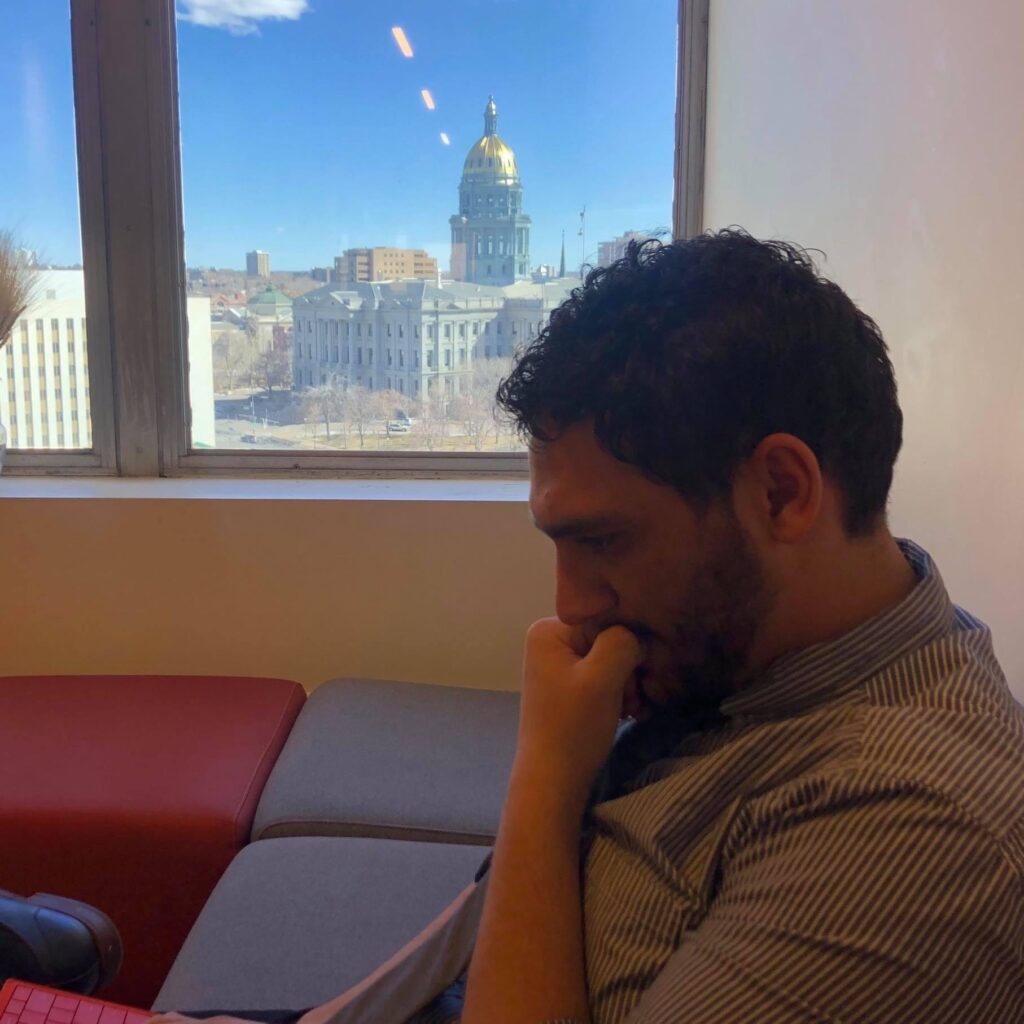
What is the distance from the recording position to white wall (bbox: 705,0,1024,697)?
44.3 inches

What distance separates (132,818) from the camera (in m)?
1.48

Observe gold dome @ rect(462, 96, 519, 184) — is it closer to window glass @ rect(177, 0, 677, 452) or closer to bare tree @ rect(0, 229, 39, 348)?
window glass @ rect(177, 0, 677, 452)

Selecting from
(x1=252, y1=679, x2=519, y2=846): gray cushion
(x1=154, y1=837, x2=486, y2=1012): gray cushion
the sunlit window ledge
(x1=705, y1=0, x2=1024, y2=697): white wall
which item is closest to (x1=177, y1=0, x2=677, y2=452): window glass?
the sunlit window ledge

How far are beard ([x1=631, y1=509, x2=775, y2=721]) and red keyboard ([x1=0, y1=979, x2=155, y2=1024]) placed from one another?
0.71m

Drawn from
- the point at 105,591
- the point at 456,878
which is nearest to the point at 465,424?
the point at 105,591

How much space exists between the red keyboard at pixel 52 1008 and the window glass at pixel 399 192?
161 centimetres

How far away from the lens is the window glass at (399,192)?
236cm

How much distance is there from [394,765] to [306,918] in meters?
0.43

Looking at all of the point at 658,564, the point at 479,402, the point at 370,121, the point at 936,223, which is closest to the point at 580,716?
the point at 658,564

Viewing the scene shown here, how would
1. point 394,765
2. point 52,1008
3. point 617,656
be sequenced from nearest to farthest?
point 617,656 → point 52,1008 → point 394,765

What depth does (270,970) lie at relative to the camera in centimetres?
114

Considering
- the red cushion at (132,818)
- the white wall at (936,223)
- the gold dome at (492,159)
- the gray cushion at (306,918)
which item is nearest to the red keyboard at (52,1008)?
the gray cushion at (306,918)

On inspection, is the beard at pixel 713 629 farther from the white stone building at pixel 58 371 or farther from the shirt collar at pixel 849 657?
the white stone building at pixel 58 371

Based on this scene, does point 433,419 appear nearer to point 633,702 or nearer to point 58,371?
point 58,371
